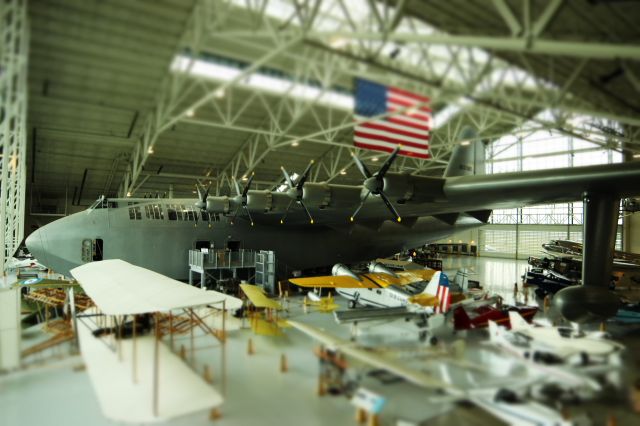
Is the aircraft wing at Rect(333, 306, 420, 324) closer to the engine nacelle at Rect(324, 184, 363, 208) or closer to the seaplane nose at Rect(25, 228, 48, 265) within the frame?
the engine nacelle at Rect(324, 184, 363, 208)

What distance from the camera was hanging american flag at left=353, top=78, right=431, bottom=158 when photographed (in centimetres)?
1364

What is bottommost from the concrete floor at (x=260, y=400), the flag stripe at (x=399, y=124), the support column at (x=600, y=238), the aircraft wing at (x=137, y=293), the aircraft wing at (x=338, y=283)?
the concrete floor at (x=260, y=400)

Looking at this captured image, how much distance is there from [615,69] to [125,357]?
14.2 meters

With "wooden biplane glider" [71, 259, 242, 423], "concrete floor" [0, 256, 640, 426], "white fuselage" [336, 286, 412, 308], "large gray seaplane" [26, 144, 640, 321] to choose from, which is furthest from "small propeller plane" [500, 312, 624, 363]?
"wooden biplane glider" [71, 259, 242, 423]

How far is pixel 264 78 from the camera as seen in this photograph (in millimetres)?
14500

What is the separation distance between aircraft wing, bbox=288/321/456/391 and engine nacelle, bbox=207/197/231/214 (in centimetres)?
870

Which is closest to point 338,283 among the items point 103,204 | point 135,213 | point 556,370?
point 556,370

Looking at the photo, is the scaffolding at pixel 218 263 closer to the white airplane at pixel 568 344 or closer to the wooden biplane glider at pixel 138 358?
the wooden biplane glider at pixel 138 358

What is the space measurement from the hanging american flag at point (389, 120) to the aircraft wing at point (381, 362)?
843cm

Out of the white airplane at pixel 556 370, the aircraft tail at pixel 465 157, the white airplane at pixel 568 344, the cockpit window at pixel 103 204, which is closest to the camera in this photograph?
the white airplane at pixel 556 370

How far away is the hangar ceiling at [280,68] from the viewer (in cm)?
782

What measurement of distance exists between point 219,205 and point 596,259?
12.7 meters

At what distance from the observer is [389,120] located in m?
14.8

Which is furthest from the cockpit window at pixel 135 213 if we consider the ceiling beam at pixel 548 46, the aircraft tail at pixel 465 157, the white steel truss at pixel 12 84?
the aircraft tail at pixel 465 157
